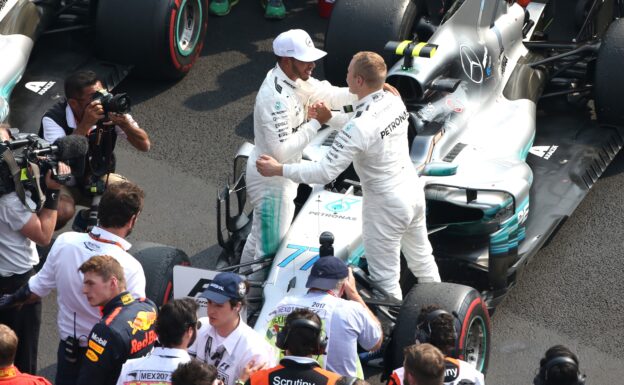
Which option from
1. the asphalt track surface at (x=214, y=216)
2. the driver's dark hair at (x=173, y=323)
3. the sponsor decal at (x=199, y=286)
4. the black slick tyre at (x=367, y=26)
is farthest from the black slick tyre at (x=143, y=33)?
the driver's dark hair at (x=173, y=323)

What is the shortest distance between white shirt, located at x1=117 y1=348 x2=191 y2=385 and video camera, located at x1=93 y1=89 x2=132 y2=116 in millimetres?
2920

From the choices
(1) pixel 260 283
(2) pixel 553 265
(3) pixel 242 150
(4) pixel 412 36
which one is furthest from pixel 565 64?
(1) pixel 260 283

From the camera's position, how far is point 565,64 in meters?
10.5

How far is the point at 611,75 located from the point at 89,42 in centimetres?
494

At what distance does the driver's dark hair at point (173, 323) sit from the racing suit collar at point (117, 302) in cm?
46

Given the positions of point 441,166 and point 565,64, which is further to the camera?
point 565,64

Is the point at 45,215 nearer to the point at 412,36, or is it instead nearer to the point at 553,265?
the point at 553,265

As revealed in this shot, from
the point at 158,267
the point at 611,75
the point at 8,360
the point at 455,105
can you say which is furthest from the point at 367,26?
the point at 8,360

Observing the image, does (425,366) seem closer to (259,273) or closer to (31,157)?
(259,273)

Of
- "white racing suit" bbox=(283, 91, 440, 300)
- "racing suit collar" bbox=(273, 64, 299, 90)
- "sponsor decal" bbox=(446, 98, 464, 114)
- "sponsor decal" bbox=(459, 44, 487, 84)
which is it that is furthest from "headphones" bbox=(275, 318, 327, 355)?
"sponsor decal" bbox=(459, 44, 487, 84)

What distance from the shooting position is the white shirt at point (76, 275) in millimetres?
6160

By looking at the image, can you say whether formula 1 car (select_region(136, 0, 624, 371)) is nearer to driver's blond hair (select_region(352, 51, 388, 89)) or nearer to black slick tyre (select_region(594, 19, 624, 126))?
black slick tyre (select_region(594, 19, 624, 126))

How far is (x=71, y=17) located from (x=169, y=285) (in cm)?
476

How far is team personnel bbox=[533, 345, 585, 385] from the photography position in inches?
207
